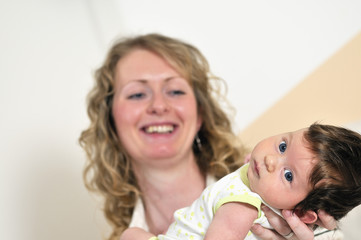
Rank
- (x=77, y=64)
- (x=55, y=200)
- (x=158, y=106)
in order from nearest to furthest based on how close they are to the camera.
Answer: (x=158, y=106) < (x=55, y=200) < (x=77, y=64)

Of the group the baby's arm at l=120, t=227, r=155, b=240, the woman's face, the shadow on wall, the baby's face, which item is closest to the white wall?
the shadow on wall

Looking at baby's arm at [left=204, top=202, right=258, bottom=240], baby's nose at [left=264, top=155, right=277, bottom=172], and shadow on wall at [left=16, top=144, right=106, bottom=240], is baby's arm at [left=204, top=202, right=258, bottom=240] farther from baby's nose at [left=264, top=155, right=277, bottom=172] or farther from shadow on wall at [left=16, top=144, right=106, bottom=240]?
shadow on wall at [left=16, top=144, right=106, bottom=240]

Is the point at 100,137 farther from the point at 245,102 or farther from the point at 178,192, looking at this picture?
the point at 245,102

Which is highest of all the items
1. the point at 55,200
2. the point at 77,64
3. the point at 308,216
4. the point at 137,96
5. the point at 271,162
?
the point at 77,64

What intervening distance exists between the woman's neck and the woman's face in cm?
5

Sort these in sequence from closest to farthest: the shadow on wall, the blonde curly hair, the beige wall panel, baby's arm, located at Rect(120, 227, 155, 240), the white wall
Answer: the beige wall panel → baby's arm, located at Rect(120, 227, 155, 240) → the white wall → the blonde curly hair → the shadow on wall

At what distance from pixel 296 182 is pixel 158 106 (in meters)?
0.69

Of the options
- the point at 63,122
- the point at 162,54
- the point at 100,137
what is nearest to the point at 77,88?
the point at 63,122

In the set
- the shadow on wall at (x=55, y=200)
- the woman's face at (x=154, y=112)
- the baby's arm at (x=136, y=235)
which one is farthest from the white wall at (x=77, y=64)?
the baby's arm at (x=136, y=235)

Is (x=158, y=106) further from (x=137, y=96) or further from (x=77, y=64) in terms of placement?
(x=77, y=64)

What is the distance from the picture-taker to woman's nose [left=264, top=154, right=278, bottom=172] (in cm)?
72

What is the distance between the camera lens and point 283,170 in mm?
727

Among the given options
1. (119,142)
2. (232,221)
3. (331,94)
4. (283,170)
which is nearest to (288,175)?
(283,170)

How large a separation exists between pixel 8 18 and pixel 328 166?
1577mm
